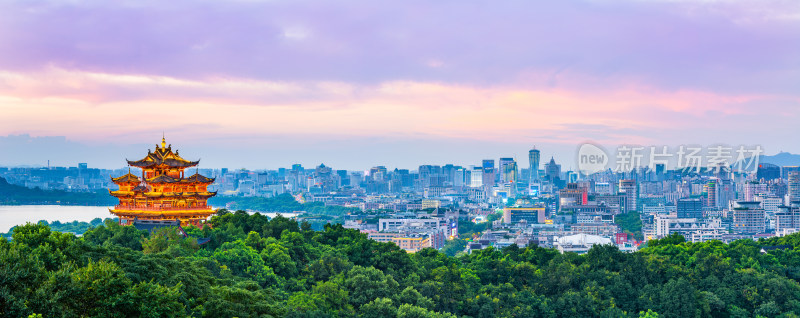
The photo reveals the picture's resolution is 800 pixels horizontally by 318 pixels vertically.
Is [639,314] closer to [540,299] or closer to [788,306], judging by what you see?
[540,299]

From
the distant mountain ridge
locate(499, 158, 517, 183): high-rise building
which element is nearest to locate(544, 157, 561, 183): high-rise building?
locate(499, 158, 517, 183): high-rise building

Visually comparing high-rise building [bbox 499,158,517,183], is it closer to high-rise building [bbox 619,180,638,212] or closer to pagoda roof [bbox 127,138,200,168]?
high-rise building [bbox 619,180,638,212]

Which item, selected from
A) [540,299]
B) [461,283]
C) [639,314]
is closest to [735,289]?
[639,314]

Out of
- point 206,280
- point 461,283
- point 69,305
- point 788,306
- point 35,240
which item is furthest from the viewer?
point 788,306

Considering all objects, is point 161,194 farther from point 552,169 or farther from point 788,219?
point 552,169

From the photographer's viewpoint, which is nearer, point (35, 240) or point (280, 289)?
point (35, 240)

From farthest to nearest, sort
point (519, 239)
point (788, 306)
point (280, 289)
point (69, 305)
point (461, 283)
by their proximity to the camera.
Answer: point (519, 239), point (788, 306), point (461, 283), point (280, 289), point (69, 305)

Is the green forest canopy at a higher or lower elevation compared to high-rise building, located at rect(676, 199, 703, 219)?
higher
